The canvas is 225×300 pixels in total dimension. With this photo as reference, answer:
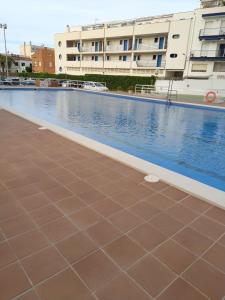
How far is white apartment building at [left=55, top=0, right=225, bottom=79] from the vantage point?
23.8 meters

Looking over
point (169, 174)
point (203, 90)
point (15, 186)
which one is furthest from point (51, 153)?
point (203, 90)

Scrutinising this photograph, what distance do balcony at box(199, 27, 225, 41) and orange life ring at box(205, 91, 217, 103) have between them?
8.69 m

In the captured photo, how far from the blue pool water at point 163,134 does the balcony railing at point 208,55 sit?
1150 cm

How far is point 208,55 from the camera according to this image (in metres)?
24.0

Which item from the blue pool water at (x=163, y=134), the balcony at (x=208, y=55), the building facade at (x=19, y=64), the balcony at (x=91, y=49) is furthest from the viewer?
the building facade at (x=19, y=64)

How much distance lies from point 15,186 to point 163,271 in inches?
96.6

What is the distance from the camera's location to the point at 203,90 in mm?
20078

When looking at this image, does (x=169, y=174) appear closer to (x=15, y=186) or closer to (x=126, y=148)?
(x=15, y=186)

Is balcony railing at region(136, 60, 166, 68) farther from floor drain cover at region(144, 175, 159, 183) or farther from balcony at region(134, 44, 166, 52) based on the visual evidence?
floor drain cover at region(144, 175, 159, 183)

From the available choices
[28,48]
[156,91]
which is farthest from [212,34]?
[28,48]

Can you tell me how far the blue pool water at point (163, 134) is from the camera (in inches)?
236

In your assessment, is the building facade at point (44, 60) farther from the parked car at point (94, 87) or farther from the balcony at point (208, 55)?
the balcony at point (208, 55)

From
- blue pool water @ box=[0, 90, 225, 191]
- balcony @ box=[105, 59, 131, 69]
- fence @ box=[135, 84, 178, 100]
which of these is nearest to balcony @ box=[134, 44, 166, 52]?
balcony @ box=[105, 59, 131, 69]

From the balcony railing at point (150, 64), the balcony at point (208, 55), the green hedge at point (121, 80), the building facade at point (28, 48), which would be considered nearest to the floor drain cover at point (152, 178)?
the green hedge at point (121, 80)
